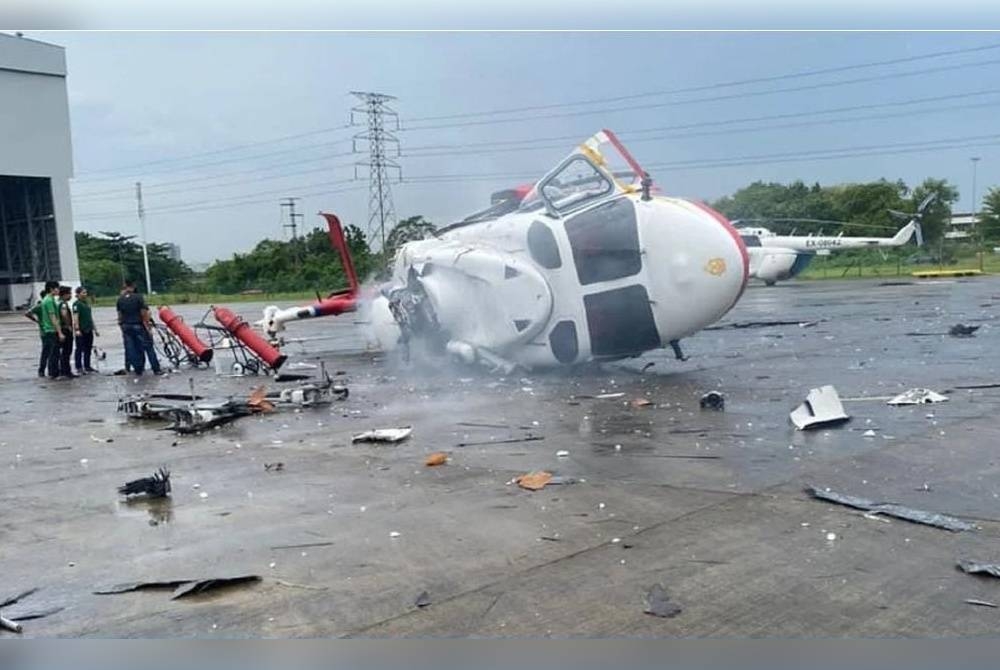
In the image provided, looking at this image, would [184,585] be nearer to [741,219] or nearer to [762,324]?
[741,219]

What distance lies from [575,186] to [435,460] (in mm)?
3549

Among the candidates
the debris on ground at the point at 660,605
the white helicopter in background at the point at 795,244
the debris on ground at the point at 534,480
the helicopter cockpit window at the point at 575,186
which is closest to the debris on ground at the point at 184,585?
the debris on ground at the point at 660,605

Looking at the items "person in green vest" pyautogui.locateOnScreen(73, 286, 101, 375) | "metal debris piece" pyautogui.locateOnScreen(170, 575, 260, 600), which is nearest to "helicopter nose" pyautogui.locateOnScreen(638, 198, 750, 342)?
"metal debris piece" pyautogui.locateOnScreen(170, 575, 260, 600)

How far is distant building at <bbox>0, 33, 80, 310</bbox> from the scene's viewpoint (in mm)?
4918

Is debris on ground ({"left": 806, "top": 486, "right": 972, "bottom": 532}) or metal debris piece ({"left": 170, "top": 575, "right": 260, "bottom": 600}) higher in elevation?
metal debris piece ({"left": 170, "top": 575, "right": 260, "bottom": 600})

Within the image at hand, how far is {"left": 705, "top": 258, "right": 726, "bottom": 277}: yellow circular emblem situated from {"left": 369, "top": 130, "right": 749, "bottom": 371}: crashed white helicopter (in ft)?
0.03

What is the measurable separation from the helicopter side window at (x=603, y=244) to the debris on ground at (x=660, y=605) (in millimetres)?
5923

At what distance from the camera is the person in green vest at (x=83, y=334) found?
44.5ft

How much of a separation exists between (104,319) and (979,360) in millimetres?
10993

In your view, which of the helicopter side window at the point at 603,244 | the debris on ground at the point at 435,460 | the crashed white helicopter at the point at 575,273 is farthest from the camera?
the helicopter side window at the point at 603,244

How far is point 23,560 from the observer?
16.0 feet

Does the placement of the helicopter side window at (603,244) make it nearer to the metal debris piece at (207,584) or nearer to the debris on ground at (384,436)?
the debris on ground at (384,436)

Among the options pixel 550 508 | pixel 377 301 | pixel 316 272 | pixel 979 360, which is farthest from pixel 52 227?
pixel 979 360

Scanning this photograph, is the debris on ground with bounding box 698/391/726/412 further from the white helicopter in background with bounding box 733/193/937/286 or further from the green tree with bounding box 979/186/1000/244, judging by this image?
the green tree with bounding box 979/186/1000/244
